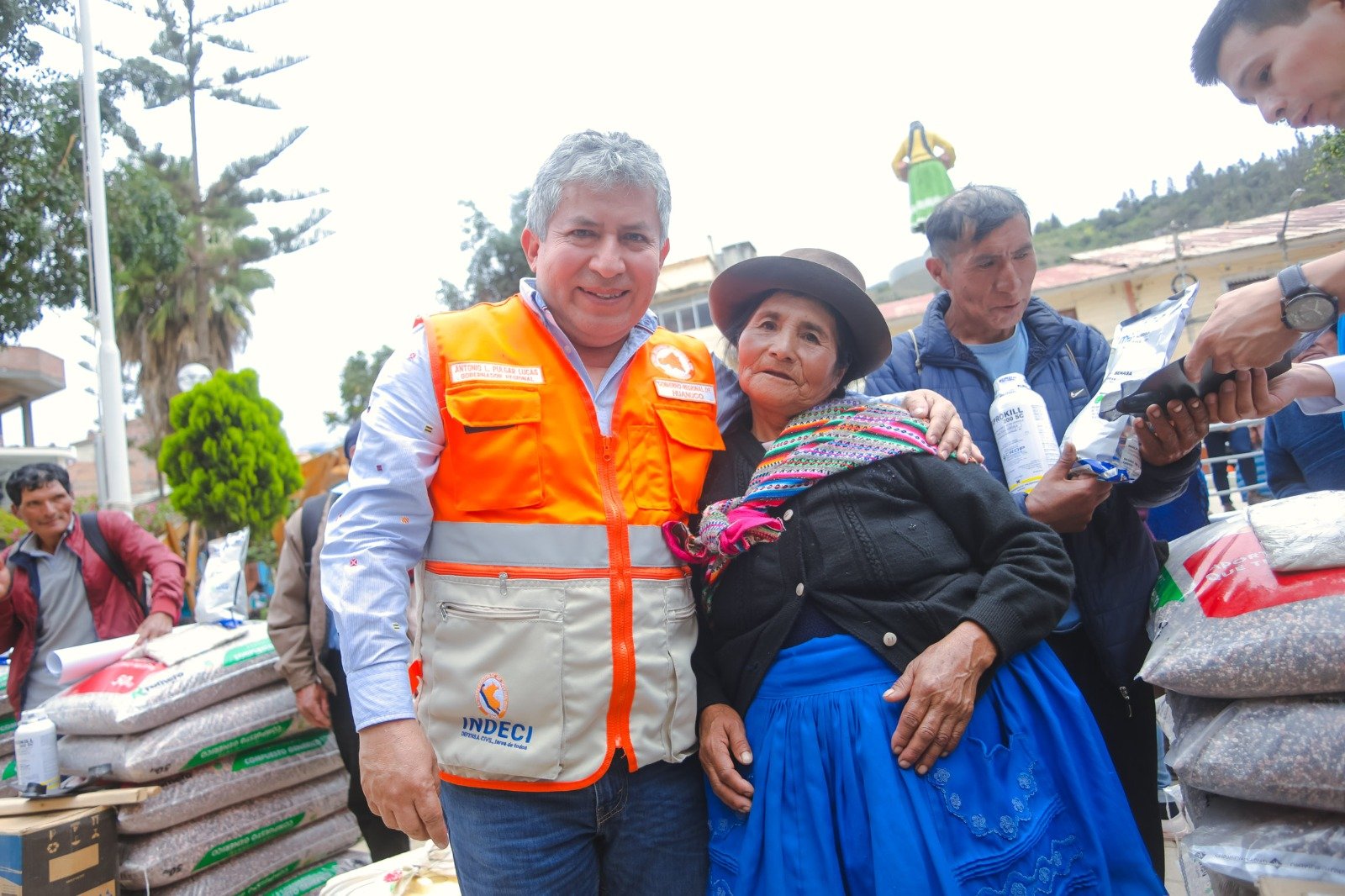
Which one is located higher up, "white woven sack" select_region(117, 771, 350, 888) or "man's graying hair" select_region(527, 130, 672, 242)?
"man's graying hair" select_region(527, 130, 672, 242)

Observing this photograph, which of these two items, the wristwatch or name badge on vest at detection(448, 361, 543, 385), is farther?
name badge on vest at detection(448, 361, 543, 385)

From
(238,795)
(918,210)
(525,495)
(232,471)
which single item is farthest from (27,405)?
(525,495)

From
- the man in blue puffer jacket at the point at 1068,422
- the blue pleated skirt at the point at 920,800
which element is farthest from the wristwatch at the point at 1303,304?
the blue pleated skirt at the point at 920,800

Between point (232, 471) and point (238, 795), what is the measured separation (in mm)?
4058

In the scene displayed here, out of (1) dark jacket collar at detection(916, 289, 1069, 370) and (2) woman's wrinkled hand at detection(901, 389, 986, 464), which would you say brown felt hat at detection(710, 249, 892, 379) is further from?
(1) dark jacket collar at detection(916, 289, 1069, 370)

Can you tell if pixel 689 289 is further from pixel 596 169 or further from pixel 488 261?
pixel 596 169

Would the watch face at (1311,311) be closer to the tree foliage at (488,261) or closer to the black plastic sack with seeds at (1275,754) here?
the black plastic sack with seeds at (1275,754)

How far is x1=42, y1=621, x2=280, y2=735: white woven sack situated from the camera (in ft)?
11.5

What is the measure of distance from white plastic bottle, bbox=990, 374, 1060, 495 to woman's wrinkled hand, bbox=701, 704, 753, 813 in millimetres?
963

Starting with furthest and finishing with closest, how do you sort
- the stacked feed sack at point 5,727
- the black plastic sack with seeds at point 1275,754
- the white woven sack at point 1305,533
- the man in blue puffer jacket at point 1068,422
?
the stacked feed sack at point 5,727
the man in blue puffer jacket at point 1068,422
the white woven sack at point 1305,533
the black plastic sack with seeds at point 1275,754

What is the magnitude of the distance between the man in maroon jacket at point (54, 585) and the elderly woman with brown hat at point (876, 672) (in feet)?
12.2

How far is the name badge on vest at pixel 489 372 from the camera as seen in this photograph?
1769 millimetres

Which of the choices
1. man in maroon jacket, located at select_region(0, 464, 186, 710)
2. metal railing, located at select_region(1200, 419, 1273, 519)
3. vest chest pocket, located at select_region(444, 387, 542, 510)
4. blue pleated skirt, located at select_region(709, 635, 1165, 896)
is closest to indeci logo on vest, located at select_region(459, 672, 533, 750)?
vest chest pocket, located at select_region(444, 387, 542, 510)

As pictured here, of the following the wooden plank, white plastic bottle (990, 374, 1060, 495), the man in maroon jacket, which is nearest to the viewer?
white plastic bottle (990, 374, 1060, 495)
